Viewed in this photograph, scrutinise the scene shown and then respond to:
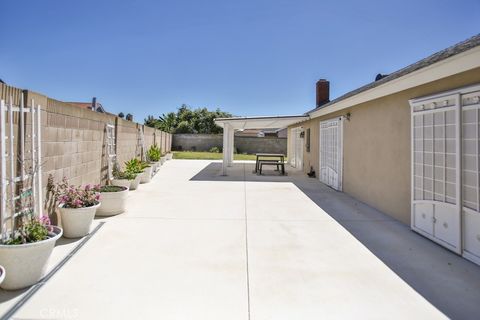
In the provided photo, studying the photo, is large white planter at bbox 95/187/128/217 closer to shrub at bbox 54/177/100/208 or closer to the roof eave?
shrub at bbox 54/177/100/208

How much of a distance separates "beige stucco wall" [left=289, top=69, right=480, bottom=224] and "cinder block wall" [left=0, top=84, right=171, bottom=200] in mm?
7032

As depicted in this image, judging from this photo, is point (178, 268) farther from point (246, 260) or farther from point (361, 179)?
point (361, 179)

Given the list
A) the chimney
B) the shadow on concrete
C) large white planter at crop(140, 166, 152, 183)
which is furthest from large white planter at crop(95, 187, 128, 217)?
the chimney

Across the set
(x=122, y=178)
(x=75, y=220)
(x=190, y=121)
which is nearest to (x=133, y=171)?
(x=122, y=178)

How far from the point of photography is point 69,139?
18.9 ft

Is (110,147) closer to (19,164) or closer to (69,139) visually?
(69,139)

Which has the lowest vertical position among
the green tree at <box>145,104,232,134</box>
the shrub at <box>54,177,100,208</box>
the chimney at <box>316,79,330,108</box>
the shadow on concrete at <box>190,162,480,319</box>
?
the shadow on concrete at <box>190,162,480,319</box>

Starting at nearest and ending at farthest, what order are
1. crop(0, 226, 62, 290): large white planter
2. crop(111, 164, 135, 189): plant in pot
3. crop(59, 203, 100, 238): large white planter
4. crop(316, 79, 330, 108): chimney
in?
crop(0, 226, 62, 290): large white planter < crop(59, 203, 100, 238): large white planter < crop(111, 164, 135, 189): plant in pot < crop(316, 79, 330, 108): chimney

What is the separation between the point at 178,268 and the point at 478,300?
3.69m

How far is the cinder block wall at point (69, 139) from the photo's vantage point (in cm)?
462

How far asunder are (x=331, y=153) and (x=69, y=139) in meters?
9.49

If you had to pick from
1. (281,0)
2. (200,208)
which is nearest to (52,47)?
(281,0)

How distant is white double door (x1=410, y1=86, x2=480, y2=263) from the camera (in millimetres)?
4223

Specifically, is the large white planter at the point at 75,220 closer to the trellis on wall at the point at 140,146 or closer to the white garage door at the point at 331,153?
the trellis on wall at the point at 140,146
